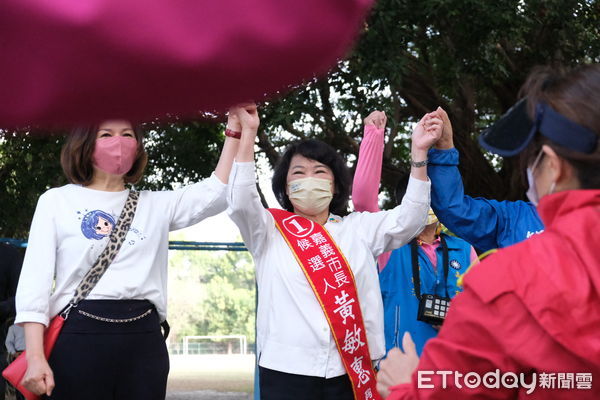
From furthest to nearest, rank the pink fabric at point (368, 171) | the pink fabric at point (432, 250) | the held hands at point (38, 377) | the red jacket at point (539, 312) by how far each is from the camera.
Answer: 1. the pink fabric at point (432, 250)
2. the pink fabric at point (368, 171)
3. the held hands at point (38, 377)
4. the red jacket at point (539, 312)

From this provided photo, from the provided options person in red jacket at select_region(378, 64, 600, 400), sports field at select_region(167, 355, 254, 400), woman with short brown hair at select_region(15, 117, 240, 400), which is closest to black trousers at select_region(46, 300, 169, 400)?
woman with short brown hair at select_region(15, 117, 240, 400)

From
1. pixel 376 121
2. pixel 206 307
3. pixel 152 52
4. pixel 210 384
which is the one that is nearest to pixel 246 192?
pixel 376 121

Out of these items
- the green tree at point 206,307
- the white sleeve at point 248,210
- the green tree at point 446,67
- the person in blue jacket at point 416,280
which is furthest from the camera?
the green tree at point 206,307

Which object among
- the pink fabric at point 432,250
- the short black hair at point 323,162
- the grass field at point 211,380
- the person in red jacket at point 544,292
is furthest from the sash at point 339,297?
the grass field at point 211,380

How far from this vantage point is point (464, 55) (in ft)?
26.8

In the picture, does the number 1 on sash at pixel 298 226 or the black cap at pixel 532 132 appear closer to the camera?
the black cap at pixel 532 132

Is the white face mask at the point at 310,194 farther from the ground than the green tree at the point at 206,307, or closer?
farther from the ground

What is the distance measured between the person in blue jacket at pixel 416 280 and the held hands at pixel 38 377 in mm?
2002

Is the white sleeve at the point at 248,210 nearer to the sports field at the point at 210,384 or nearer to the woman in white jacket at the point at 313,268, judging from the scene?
the woman in white jacket at the point at 313,268

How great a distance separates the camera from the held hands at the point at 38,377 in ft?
8.23

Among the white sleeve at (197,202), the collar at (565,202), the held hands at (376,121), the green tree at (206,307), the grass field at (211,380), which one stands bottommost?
the grass field at (211,380)

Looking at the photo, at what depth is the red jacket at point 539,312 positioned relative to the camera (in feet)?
3.89

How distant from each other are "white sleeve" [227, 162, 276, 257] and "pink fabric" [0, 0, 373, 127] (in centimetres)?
223

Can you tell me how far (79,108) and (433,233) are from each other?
3969 millimetres
